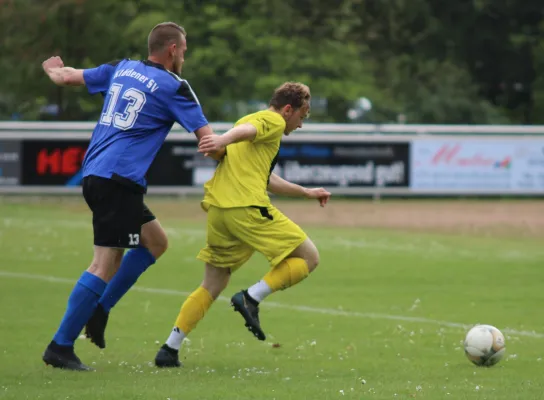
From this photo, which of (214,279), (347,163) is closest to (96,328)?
(214,279)

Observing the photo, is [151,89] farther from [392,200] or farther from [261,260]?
[392,200]

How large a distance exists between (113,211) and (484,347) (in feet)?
8.13

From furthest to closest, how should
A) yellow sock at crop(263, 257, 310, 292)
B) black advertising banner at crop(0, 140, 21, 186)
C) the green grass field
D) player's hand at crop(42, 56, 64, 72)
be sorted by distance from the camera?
black advertising banner at crop(0, 140, 21, 186) < player's hand at crop(42, 56, 64, 72) < yellow sock at crop(263, 257, 310, 292) < the green grass field

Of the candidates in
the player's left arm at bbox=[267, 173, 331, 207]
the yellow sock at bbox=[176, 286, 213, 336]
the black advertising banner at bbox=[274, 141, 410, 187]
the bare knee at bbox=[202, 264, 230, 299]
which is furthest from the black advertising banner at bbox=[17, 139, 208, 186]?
the yellow sock at bbox=[176, 286, 213, 336]

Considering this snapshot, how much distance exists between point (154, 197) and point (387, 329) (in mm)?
17503

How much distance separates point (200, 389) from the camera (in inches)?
273

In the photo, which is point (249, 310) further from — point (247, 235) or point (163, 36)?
point (163, 36)

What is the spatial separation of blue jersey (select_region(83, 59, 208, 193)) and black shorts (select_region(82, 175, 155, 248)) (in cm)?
6

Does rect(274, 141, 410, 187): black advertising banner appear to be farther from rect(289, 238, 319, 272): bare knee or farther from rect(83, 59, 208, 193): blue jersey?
rect(83, 59, 208, 193): blue jersey

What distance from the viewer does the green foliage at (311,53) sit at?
37500 mm

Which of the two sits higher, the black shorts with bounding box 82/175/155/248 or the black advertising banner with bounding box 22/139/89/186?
the black shorts with bounding box 82/175/155/248

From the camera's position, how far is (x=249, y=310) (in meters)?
8.08

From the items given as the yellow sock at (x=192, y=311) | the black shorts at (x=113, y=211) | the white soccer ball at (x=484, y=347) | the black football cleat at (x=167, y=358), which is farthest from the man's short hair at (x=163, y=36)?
the white soccer ball at (x=484, y=347)

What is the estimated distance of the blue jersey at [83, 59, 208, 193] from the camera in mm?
7715
